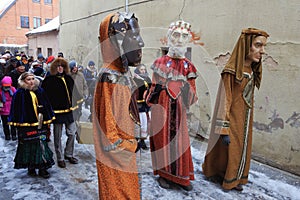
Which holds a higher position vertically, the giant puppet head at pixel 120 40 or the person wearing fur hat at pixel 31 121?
the giant puppet head at pixel 120 40

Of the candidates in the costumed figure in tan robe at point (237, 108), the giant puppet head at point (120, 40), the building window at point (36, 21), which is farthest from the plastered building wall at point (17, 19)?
the giant puppet head at point (120, 40)

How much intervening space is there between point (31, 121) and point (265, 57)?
382 cm

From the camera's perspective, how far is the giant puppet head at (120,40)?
1.93 meters

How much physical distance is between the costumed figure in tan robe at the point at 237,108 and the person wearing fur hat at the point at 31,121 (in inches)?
94.0

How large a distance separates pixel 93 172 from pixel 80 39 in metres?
9.30

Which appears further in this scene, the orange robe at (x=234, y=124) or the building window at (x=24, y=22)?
the building window at (x=24, y=22)

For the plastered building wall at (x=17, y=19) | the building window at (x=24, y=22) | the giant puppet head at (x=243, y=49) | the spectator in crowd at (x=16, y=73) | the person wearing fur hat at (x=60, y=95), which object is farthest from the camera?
the building window at (x=24, y=22)

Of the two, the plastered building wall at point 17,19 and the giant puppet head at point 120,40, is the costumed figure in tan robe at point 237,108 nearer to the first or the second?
the giant puppet head at point 120,40

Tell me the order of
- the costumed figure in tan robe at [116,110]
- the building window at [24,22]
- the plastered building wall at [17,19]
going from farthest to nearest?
the building window at [24,22]
the plastered building wall at [17,19]
the costumed figure in tan robe at [116,110]

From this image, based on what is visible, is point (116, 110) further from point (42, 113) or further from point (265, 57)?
point (265, 57)

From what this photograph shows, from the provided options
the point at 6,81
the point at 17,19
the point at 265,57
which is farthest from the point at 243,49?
the point at 17,19

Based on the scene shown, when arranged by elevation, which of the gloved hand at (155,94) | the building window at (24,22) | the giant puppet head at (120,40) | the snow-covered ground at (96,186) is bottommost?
the snow-covered ground at (96,186)

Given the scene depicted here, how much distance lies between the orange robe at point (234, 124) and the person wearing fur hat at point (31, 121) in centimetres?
240

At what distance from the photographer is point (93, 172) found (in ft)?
13.7
